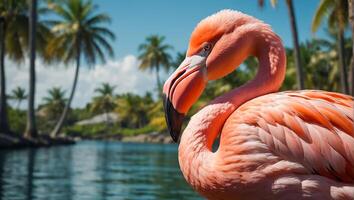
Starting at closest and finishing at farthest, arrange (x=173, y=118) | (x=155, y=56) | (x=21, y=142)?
(x=173, y=118)
(x=21, y=142)
(x=155, y=56)

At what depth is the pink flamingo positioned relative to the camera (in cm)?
188

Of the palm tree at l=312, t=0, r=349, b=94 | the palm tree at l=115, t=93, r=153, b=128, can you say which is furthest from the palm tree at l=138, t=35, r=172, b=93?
the palm tree at l=312, t=0, r=349, b=94

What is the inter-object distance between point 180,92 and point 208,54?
1.03 feet

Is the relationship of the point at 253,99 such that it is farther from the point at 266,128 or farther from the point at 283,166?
the point at 283,166

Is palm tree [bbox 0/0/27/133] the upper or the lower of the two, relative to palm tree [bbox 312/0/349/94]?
upper

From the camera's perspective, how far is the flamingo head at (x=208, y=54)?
6.85ft

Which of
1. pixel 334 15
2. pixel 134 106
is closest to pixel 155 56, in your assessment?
pixel 134 106

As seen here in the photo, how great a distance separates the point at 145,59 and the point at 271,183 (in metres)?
55.4

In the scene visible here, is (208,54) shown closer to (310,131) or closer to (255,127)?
(255,127)

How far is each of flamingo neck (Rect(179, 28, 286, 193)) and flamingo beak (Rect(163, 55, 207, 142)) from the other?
0.34ft

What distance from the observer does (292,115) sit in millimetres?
1974

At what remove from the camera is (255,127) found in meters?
1.97

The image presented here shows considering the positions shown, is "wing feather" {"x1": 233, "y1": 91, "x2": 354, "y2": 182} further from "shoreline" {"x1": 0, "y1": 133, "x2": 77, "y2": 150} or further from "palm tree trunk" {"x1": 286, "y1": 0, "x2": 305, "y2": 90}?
"shoreline" {"x1": 0, "y1": 133, "x2": 77, "y2": 150}

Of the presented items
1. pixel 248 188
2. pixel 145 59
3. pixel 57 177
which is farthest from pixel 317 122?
pixel 145 59
